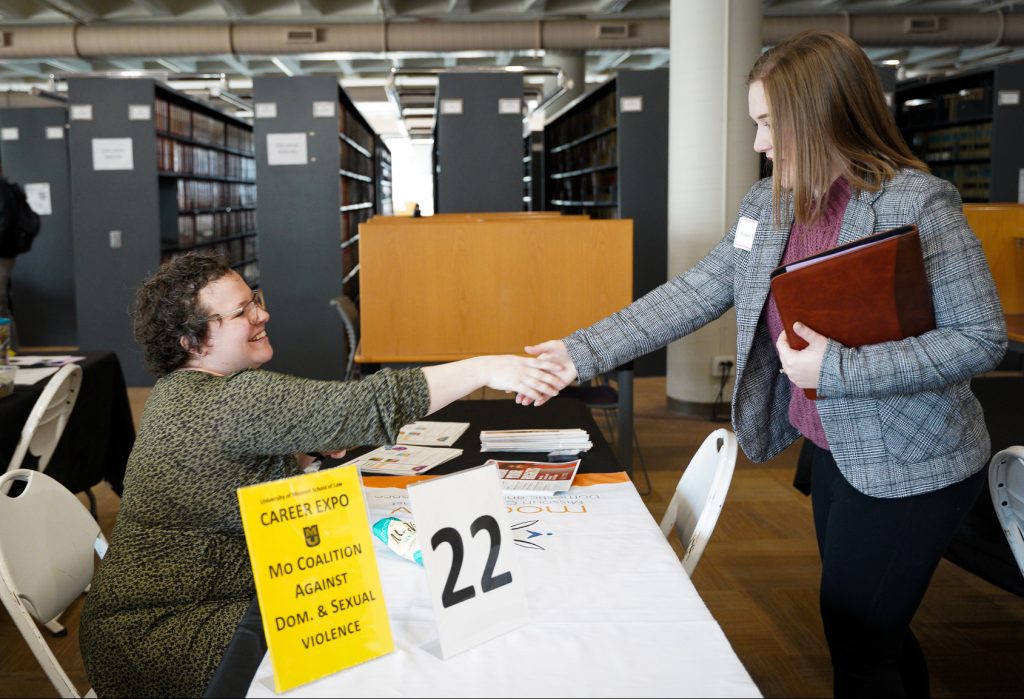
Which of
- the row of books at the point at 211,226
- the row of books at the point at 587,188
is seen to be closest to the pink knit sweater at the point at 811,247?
the row of books at the point at 587,188

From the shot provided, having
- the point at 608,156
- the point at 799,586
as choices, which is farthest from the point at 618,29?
the point at 799,586

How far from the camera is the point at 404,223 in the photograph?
13.1 ft

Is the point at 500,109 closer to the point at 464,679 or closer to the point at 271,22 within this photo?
the point at 271,22

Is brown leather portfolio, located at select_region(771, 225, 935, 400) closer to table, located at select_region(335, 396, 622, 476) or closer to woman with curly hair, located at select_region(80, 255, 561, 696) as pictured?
woman with curly hair, located at select_region(80, 255, 561, 696)

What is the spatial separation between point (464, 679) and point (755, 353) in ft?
3.01

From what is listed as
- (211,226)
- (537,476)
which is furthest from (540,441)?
(211,226)

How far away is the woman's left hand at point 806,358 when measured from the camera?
1.47 m

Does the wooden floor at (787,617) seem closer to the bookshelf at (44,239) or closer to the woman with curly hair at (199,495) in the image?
the woman with curly hair at (199,495)

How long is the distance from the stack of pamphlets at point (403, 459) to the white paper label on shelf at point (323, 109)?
16.2 feet

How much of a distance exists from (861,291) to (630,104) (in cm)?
557

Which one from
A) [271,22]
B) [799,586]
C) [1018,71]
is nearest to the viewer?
[799,586]

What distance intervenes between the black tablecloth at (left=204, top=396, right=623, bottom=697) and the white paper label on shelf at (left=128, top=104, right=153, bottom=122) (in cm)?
498

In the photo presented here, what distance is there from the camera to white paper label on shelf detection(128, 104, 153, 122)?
6773 millimetres

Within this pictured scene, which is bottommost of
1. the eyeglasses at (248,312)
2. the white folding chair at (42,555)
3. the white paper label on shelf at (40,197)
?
the white folding chair at (42,555)
